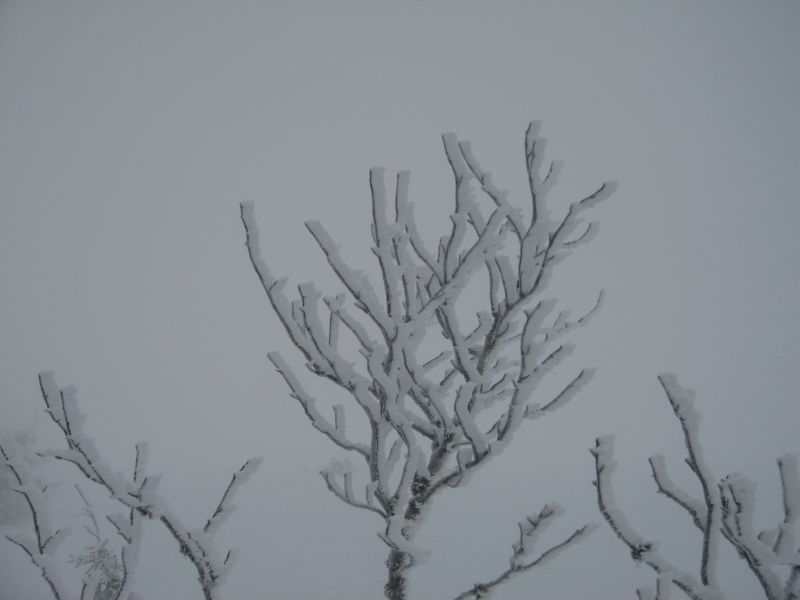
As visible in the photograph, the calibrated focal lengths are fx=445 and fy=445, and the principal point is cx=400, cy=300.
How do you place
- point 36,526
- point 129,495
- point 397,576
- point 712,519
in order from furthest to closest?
point 397,576, point 36,526, point 129,495, point 712,519

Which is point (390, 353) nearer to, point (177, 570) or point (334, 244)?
point (334, 244)

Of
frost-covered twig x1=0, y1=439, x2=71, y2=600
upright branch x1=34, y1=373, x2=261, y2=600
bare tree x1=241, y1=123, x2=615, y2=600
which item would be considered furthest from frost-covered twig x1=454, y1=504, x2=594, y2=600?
frost-covered twig x1=0, y1=439, x2=71, y2=600

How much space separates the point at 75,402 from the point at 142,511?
1.52ft

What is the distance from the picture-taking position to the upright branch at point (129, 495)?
1.54 metres

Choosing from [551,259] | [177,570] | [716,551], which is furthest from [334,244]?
[177,570]

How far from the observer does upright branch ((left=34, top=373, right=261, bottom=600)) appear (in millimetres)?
1540

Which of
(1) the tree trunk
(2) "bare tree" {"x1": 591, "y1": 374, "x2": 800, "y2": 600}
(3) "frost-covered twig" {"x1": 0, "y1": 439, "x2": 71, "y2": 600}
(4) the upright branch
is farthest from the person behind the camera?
(1) the tree trunk

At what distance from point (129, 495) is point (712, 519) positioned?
6.27 ft

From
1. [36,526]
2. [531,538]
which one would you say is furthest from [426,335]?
[36,526]

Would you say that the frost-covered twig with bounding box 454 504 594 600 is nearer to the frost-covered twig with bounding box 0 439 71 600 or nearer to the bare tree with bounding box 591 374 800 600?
the bare tree with bounding box 591 374 800 600

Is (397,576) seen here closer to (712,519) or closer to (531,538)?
(531,538)

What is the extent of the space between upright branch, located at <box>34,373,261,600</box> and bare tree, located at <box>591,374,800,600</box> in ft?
4.16

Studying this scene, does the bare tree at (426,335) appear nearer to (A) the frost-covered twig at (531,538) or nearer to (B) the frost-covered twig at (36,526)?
(A) the frost-covered twig at (531,538)

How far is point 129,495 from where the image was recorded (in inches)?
62.9
